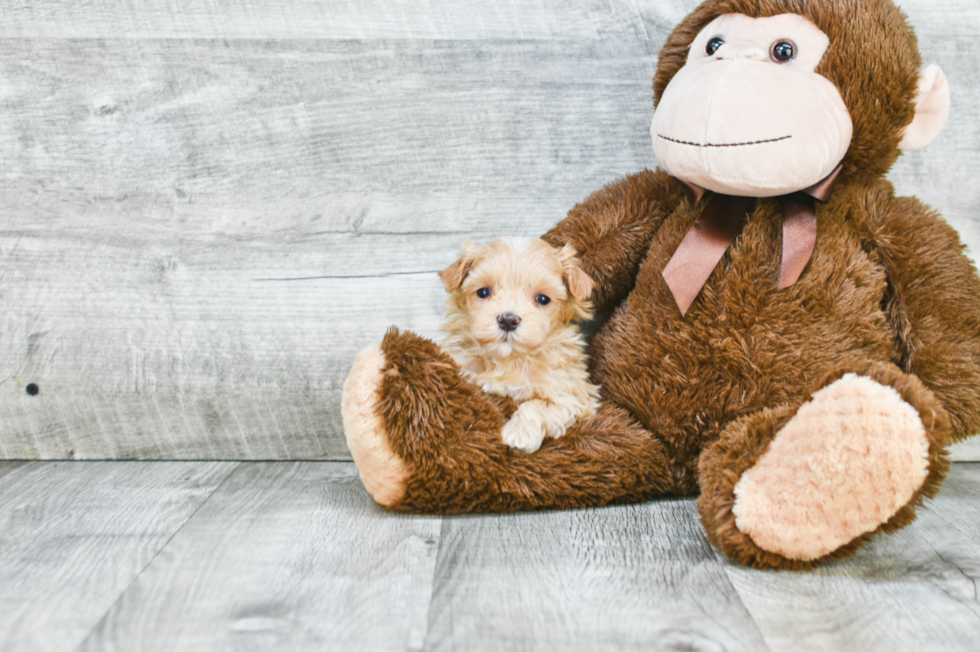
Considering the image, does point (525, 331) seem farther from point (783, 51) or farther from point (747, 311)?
point (783, 51)

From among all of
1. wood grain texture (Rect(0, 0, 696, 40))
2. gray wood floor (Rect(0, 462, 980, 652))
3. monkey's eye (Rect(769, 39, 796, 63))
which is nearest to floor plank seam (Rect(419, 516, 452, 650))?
gray wood floor (Rect(0, 462, 980, 652))

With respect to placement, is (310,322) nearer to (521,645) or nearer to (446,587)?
(446,587)

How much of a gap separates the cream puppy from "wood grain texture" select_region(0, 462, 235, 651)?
1.87 ft

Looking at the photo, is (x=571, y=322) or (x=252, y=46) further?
(x=252, y=46)

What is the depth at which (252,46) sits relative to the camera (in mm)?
1569

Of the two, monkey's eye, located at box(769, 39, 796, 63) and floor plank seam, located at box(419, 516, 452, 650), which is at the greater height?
monkey's eye, located at box(769, 39, 796, 63)

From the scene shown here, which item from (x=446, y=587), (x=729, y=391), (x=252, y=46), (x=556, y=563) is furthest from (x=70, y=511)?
(x=729, y=391)

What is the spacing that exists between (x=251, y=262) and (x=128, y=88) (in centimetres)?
46

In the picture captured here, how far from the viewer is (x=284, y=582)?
96cm

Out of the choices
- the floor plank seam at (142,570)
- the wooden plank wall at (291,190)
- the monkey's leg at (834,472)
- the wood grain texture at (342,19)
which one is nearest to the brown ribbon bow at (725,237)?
the monkey's leg at (834,472)

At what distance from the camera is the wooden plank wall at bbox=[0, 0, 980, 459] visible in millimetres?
1578

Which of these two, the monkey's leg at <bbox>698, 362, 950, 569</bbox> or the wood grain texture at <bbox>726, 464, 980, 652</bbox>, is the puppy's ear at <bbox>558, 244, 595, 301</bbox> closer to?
the monkey's leg at <bbox>698, 362, 950, 569</bbox>

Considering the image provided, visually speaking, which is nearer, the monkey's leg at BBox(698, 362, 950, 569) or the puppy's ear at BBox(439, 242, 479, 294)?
the monkey's leg at BBox(698, 362, 950, 569)

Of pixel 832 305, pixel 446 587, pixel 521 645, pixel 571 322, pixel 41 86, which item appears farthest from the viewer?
pixel 41 86
